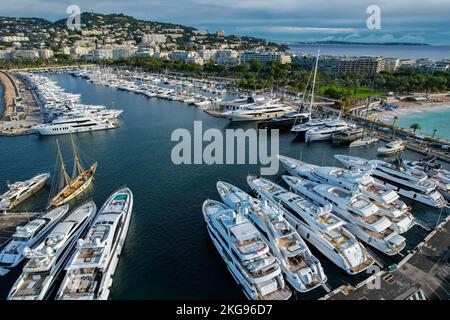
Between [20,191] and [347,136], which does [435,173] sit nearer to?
[347,136]

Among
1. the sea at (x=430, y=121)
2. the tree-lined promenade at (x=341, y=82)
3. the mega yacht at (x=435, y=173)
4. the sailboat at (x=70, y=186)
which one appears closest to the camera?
the sailboat at (x=70, y=186)

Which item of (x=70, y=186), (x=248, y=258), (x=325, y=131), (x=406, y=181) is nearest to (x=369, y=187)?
(x=406, y=181)

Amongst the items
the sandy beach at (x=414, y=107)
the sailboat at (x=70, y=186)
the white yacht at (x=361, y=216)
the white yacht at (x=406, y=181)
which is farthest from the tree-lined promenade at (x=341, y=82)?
the sailboat at (x=70, y=186)

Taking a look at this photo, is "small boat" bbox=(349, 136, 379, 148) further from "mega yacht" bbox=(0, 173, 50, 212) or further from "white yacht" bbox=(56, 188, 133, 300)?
"mega yacht" bbox=(0, 173, 50, 212)

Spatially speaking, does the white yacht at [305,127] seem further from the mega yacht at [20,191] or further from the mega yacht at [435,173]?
the mega yacht at [20,191]

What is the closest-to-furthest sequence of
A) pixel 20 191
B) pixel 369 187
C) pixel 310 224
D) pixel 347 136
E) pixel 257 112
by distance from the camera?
pixel 310 224 → pixel 369 187 → pixel 20 191 → pixel 347 136 → pixel 257 112
